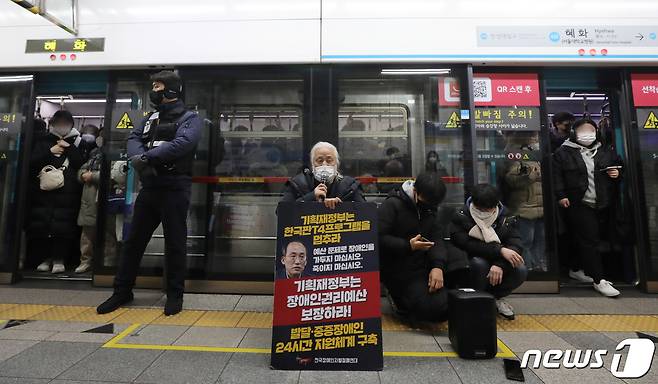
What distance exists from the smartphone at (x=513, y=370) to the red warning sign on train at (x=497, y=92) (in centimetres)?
253

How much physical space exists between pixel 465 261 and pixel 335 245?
114cm

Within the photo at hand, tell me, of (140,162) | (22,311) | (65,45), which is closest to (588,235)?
(140,162)

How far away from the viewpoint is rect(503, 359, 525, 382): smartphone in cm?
183

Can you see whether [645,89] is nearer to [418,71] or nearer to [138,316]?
[418,71]

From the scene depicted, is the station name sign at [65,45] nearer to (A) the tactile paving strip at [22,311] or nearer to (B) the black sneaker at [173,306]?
(A) the tactile paving strip at [22,311]

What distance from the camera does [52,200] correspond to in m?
4.00

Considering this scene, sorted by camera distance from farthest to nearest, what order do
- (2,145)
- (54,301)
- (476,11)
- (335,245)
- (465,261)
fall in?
(2,145), (476,11), (54,301), (465,261), (335,245)

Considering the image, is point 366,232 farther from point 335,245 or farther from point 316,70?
point 316,70

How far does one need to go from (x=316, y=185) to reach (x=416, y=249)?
2.95 ft

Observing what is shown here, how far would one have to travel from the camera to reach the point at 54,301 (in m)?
3.12

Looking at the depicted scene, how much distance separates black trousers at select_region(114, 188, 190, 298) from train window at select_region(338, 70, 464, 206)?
1.68 m

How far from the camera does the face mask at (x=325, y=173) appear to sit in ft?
8.34

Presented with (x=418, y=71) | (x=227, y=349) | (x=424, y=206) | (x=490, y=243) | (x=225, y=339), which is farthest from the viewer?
(x=418, y=71)

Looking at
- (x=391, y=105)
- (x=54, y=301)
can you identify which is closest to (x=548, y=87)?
(x=391, y=105)
